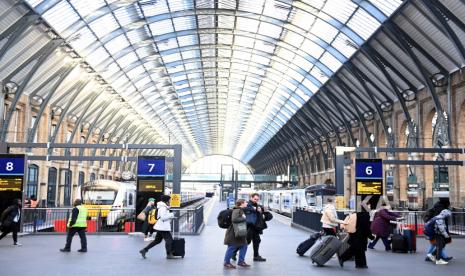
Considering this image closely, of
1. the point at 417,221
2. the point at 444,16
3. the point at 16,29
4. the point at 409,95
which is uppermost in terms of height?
the point at 444,16

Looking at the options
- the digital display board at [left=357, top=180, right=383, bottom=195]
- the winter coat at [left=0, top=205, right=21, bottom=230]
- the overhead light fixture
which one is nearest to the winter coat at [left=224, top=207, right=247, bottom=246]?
the winter coat at [left=0, top=205, right=21, bottom=230]

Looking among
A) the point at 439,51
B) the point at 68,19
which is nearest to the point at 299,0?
the point at 439,51

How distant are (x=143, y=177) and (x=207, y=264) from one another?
861cm

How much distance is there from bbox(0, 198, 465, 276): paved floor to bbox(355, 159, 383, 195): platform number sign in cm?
283

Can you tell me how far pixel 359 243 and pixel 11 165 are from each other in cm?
1356

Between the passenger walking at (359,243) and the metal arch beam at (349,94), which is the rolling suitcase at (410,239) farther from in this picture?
the metal arch beam at (349,94)

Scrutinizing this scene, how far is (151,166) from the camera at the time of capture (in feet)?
66.5

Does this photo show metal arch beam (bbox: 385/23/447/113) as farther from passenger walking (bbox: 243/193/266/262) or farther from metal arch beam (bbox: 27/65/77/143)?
metal arch beam (bbox: 27/65/77/143)

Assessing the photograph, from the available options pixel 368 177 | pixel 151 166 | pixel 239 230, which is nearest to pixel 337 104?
pixel 368 177

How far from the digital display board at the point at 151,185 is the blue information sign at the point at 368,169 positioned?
7.56 meters

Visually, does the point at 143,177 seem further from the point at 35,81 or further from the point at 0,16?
the point at 35,81

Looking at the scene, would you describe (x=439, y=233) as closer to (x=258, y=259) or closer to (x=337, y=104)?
(x=258, y=259)

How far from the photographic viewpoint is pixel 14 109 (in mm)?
33344

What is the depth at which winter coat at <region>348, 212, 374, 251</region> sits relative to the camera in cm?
1189
